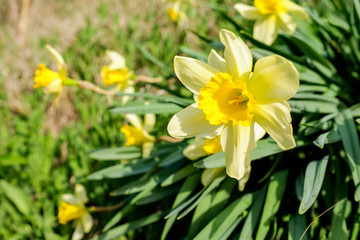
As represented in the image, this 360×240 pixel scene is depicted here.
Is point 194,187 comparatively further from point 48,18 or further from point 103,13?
point 48,18

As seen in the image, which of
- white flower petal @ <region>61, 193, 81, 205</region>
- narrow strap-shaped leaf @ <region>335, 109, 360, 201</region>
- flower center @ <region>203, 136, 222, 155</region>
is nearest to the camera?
narrow strap-shaped leaf @ <region>335, 109, 360, 201</region>

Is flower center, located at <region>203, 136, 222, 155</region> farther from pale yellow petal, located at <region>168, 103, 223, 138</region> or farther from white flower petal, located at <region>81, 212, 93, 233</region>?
white flower petal, located at <region>81, 212, 93, 233</region>

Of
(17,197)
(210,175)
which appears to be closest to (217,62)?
(210,175)

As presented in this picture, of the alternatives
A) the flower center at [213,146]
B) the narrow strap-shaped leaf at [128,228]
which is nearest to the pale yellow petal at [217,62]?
the flower center at [213,146]

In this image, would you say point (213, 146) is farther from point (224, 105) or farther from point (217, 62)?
point (217, 62)

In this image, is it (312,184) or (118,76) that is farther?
(118,76)

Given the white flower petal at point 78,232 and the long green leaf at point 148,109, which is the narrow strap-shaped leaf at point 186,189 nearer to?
the long green leaf at point 148,109

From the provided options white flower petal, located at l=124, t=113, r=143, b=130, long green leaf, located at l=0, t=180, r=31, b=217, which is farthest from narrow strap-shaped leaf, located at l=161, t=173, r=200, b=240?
long green leaf, located at l=0, t=180, r=31, b=217
